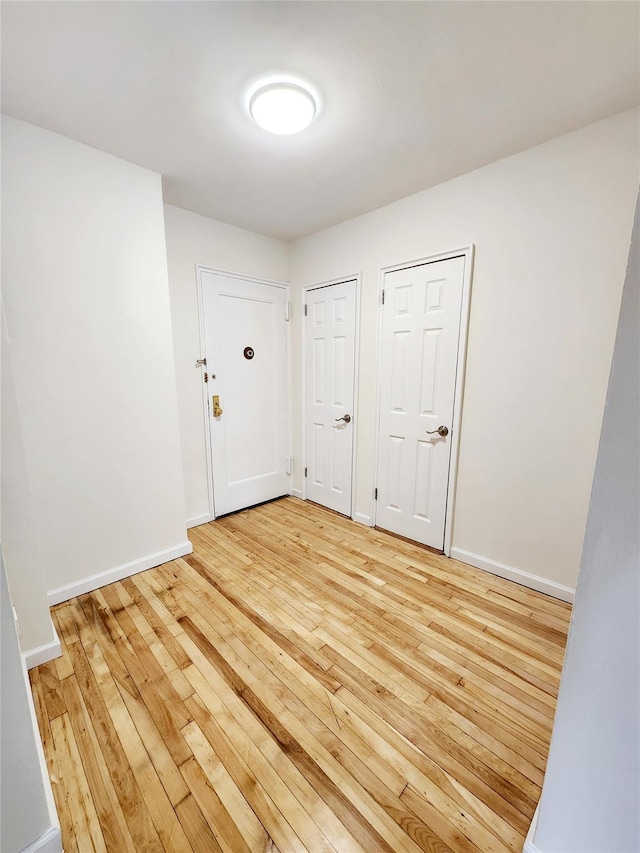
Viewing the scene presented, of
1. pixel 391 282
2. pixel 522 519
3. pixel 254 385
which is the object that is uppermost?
pixel 391 282

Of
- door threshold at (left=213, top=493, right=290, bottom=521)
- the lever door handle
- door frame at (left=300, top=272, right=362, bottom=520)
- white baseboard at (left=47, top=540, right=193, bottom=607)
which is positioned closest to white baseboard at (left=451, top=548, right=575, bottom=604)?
the lever door handle

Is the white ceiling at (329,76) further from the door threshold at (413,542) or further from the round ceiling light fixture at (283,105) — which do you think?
the door threshold at (413,542)

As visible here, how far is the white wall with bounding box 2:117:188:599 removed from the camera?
1695mm

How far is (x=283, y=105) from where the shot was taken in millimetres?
1453

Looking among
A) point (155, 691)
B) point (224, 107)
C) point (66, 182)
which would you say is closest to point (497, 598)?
point (155, 691)

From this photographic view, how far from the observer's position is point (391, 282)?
8.20ft

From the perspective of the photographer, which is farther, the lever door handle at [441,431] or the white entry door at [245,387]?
the white entry door at [245,387]

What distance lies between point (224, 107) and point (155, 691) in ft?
8.51

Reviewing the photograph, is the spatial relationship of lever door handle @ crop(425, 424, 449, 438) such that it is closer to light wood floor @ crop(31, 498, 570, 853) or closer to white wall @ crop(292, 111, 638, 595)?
white wall @ crop(292, 111, 638, 595)

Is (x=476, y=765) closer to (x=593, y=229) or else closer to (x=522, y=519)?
(x=522, y=519)

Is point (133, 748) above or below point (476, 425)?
below

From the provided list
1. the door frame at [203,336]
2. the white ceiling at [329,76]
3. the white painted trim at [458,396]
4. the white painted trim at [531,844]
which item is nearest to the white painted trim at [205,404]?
the door frame at [203,336]

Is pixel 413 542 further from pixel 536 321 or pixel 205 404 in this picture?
pixel 205 404

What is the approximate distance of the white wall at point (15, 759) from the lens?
31.6 inches
